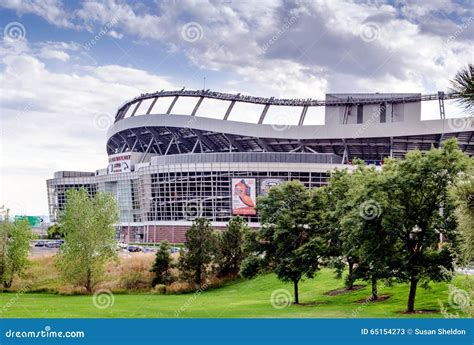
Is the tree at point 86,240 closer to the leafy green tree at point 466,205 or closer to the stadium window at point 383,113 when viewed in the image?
the leafy green tree at point 466,205

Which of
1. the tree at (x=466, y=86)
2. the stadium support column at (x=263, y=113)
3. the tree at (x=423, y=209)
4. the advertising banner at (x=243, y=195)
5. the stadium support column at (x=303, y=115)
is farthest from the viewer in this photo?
the stadium support column at (x=263, y=113)

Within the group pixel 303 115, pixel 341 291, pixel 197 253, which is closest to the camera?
pixel 341 291

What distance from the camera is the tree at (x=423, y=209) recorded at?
3025 cm

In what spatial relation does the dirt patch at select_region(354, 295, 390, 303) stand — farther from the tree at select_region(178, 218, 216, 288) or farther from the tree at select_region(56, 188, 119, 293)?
the tree at select_region(56, 188, 119, 293)

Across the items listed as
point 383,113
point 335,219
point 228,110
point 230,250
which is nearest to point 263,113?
point 228,110

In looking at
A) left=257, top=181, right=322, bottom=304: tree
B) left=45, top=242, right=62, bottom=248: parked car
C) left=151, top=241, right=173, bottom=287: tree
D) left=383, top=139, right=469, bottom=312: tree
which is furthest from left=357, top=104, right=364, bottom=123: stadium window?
left=383, top=139, right=469, bottom=312: tree

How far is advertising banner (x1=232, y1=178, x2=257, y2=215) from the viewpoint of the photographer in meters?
89.9

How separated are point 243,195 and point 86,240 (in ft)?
144

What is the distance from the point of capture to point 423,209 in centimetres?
3092

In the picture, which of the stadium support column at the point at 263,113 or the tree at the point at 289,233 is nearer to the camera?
the tree at the point at 289,233

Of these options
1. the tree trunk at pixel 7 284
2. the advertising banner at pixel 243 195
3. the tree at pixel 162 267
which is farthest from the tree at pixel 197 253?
the advertising banner at pixel 243 195

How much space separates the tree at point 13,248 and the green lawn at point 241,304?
11.3ft

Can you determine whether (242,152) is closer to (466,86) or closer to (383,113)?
(383,113)

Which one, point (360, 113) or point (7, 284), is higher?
point (360, 113)
